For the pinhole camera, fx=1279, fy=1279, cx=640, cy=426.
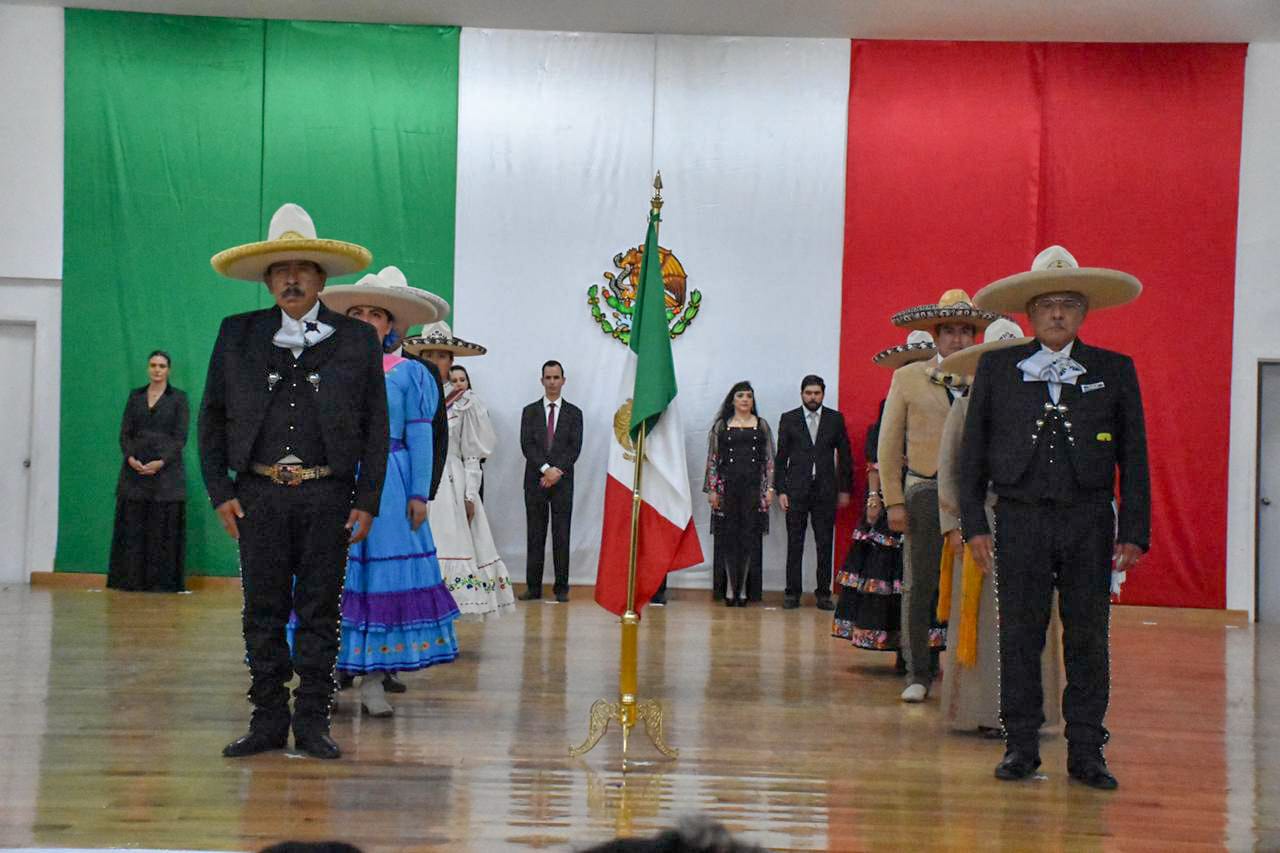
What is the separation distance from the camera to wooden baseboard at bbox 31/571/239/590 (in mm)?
9844

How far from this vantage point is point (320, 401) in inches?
156

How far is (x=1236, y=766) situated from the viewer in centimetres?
434

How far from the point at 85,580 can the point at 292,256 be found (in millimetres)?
6839

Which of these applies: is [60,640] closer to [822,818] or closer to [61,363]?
[61,363]

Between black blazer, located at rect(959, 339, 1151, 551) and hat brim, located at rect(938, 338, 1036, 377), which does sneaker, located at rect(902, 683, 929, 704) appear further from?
black blazer, located at rect(959, 339, 1151, 551)

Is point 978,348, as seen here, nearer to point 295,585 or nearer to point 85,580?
point 295,585

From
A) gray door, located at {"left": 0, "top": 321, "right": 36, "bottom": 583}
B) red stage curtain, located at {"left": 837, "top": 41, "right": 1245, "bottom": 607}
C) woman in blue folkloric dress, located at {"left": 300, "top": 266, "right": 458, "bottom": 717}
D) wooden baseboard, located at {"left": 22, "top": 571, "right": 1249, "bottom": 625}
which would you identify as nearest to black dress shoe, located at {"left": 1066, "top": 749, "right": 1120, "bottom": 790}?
woman in blue folkloric dress, located at {"left": 300, "top": 266, "right": 458, "bottom": 717}

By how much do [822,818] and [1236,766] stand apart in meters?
1.76

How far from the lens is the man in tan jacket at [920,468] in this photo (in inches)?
214

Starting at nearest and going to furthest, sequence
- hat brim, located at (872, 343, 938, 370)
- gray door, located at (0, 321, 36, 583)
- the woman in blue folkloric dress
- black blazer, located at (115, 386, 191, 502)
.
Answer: the woman in blue folkloric dress → hat brim, located at (872, 343, 938, 370) → black blazer, located at (115, 386, 191, 502) → gray door, located at (0, 321, 36, 583)

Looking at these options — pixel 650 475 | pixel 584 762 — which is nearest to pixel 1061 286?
pixel 650 475

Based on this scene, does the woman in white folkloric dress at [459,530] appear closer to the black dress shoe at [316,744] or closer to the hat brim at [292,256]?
the hat brim at [292,256]

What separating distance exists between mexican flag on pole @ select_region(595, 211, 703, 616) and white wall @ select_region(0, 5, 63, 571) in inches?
281

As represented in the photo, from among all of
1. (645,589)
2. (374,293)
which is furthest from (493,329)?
(645,589)
